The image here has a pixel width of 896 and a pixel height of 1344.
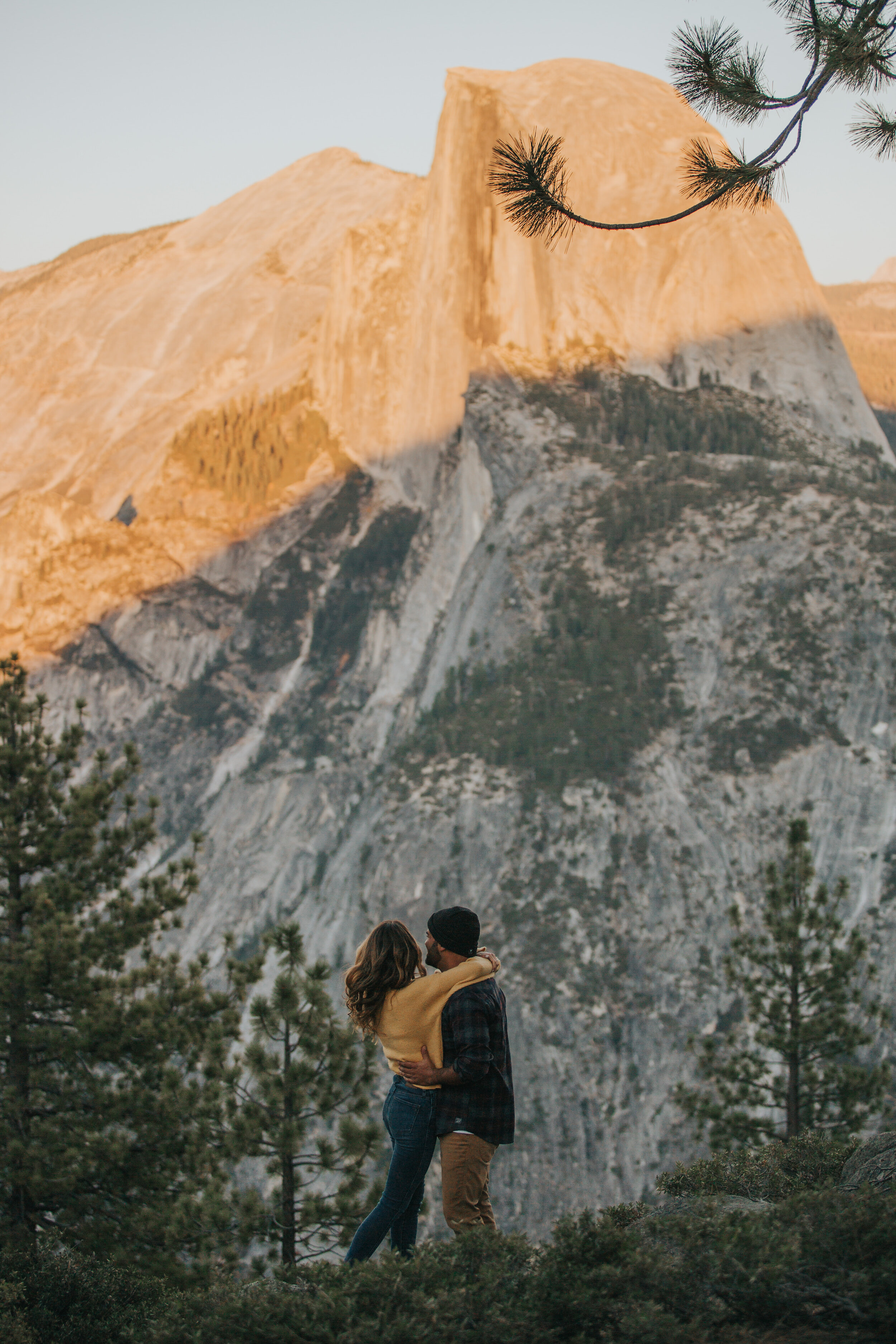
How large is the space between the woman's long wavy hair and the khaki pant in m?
0.82

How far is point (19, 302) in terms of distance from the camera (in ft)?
368

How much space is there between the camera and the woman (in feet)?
20.0

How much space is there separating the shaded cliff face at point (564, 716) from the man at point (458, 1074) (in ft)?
102

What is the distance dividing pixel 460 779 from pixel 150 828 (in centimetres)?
3362

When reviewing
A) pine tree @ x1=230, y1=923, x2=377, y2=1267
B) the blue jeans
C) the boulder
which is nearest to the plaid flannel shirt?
the blue jeans

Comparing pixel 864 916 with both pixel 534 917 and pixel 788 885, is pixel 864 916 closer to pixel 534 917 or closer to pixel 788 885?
pixel 534 917

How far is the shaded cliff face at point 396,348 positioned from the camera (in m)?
71.4

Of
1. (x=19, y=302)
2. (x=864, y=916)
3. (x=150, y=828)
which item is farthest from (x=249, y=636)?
(x=150, y=828)

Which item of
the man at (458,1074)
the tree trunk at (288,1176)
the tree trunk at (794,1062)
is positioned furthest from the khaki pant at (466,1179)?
the tree trunk at (794,1062)

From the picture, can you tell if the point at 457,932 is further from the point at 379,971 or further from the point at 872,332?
the point at 872,332

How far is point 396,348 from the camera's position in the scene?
80.2 m

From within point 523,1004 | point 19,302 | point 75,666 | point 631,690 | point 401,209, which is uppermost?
point 19,302

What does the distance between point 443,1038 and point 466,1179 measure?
33.6 inches

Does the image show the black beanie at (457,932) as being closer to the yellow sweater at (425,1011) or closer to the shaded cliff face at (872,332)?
the yellow sweater at (425,1011)
